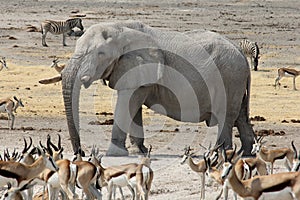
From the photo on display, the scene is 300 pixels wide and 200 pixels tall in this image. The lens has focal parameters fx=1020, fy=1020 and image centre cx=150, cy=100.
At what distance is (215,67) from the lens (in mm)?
19516

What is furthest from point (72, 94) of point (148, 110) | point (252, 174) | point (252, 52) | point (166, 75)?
point (252, 52)

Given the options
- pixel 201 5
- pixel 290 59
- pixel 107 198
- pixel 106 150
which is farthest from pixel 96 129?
pixel 201 5

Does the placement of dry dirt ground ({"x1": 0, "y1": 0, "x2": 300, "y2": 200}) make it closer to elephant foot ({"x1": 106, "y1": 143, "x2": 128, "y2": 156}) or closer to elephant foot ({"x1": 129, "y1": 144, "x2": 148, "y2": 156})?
elephant foot ({"x1": 106, "y1": 143, "x2": 128, "y2": 156})

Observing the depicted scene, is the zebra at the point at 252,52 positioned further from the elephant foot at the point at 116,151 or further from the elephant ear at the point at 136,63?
the elephant foot at the point at 116,151

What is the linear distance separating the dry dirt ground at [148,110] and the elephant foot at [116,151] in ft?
0.78

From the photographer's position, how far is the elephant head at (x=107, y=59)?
61.5ft

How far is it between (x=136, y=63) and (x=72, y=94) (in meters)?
1.49

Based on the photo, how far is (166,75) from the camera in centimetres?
1958

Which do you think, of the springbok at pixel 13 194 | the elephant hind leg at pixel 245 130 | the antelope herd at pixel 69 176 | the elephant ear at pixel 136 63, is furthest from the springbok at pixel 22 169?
the elephant hind leg at pixel 245 130

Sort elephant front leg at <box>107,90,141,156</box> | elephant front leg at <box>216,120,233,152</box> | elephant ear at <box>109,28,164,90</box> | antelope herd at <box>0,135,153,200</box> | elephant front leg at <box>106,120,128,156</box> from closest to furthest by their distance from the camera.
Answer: antelope herd at <box>0,135,153,200</box> → elephant front leg at <box>106,120,128,156</box> → elephant front leg at <box>107,90,141,156</box> → elephant ear at <box>109,28,164,90</box> → elephant front leg at <box>216,120,233,152</box>

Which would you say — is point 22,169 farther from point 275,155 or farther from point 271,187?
point 275,155

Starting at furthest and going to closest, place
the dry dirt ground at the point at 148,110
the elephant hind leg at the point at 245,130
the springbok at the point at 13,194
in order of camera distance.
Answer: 1. the dry dirt ground at the point at 148,110
2. the elephant hind leg at the point at 245,130
3. the springbok at the point at 13,194

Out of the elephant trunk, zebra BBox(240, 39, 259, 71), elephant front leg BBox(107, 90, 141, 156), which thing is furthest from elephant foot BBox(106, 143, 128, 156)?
zebra BBox(240, 39, 259, 71)

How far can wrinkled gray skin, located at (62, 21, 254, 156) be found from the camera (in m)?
19.2
